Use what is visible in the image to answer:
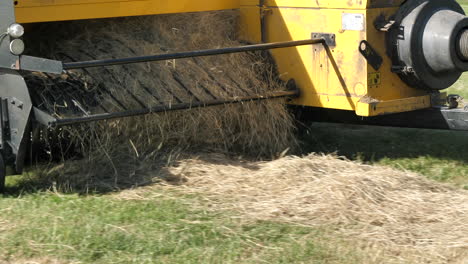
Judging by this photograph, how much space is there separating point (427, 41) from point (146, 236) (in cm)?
296

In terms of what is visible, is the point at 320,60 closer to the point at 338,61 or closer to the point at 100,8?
the point at 338,61

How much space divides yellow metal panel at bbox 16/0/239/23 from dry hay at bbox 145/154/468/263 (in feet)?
4.40

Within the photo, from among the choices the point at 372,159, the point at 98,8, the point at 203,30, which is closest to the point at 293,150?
the point at 372,159

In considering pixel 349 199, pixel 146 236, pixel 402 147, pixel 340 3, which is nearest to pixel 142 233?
pixel 146 236

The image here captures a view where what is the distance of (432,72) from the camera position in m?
6.91

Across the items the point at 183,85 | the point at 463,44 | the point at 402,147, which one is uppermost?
the point at 463,44

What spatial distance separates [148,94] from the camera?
6672mm

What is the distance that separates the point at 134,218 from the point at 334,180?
1418mm

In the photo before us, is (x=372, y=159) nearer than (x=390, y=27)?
No

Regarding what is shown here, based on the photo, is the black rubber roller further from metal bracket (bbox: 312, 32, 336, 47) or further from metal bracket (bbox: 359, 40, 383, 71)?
metal bracket (bbox: 312, 32, 336, 47)

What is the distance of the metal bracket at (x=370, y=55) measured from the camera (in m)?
6.73

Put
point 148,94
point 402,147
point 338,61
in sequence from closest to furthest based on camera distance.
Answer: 1. point 148,94
2. point 338,61
3. point 402,147

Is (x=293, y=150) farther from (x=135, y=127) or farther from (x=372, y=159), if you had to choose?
(x=135, y=127)

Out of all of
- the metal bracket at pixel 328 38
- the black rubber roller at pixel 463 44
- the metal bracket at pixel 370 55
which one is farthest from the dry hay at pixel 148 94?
the black rubber roller at pixel 463 44
